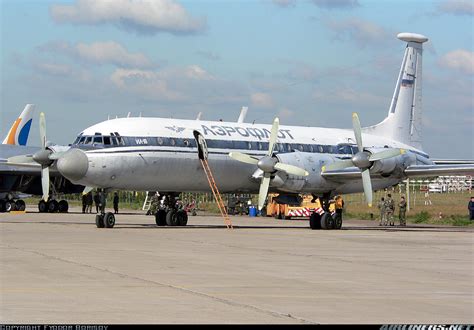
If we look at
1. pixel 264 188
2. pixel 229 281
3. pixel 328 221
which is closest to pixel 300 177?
pixel 264 188

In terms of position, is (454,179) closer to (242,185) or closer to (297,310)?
(242,185)

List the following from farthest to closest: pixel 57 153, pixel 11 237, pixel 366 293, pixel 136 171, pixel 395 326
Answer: pixel 57 153
pixel 136 171
pixel 11 237
pixel 366 293
pixel 395 326

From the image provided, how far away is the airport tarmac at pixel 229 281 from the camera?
1167 cm

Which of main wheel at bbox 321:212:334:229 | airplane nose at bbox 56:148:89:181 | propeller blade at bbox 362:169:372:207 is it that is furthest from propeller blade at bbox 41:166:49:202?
propeller blade at bbox 362:169:372:207

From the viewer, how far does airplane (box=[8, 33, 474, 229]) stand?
33.2 metres

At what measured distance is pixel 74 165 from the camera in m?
32.2

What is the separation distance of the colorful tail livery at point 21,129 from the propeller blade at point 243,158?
35812 millimetres

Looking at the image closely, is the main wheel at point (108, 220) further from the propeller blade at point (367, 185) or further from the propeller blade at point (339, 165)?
the propeller blade at point (367, 185)

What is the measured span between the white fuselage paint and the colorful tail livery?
33.6m

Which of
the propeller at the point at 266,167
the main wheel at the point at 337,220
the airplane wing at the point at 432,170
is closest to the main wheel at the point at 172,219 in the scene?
the propeller at the point at 266,167

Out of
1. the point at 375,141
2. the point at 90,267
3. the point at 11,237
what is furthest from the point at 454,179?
the point at 90,267

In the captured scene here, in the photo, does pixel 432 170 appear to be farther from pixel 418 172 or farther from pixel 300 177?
pixel 300 177

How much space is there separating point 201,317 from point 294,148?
27088 millimetres

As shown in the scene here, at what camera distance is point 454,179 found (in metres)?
116
